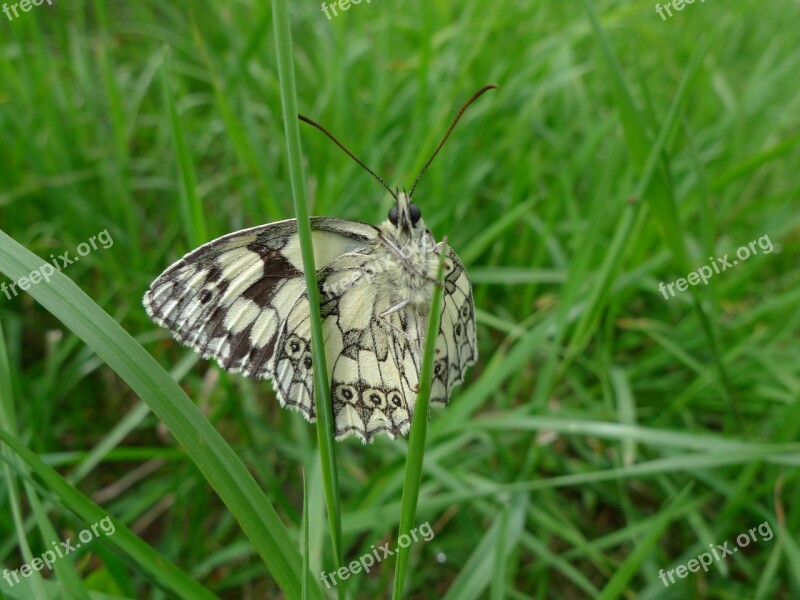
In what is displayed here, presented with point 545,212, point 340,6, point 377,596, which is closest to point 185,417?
point 377,596

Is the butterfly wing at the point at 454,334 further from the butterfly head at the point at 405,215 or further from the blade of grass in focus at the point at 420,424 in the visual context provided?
the blade of grass in focus at the point at 420,424

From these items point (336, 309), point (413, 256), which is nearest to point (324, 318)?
point (336, 309)

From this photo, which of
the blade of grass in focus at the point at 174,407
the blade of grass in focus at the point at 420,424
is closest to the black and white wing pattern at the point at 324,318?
the blade of grass in focus at the point at 174,407

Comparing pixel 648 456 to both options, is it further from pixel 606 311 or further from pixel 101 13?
pixel 101 13

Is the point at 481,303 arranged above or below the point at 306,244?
above

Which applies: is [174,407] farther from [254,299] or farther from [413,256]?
[413,256]

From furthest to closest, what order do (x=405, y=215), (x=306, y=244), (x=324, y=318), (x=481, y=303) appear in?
(x=481, y=303), (x=324, y=318), (x=405, y=215), (x=306, y=244)

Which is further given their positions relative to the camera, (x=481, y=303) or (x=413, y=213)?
(x=481, y=303)

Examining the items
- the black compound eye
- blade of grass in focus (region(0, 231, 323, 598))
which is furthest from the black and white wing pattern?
blade of grass in focus (region(0, 231, 323, 598))
